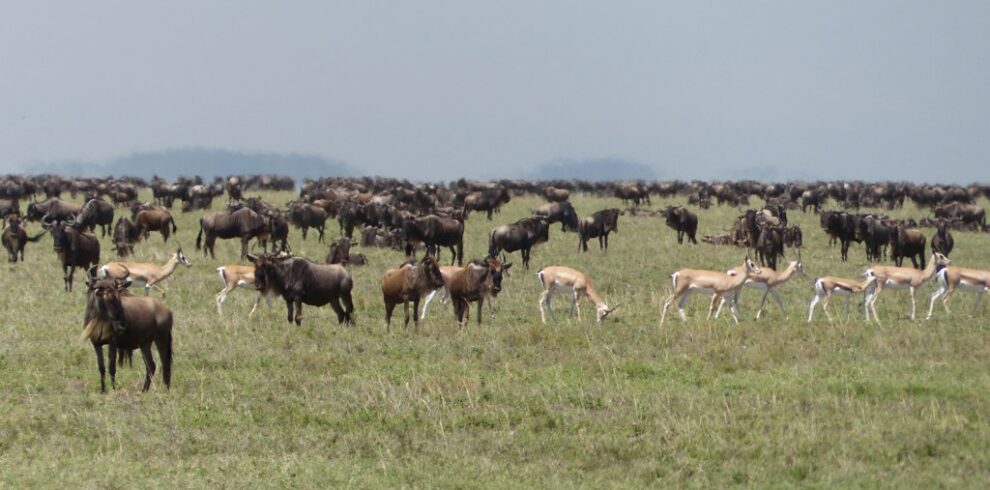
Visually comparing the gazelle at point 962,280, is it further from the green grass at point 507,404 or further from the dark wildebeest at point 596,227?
the dark wildebeest at point 596,227

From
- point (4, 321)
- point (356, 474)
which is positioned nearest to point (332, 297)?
point (4, 321)

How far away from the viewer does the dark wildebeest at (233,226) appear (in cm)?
3409

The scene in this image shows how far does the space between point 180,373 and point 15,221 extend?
18461 millimetres

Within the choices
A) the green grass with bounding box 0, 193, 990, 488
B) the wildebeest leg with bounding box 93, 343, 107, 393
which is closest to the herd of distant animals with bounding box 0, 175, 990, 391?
the wildebeest leg with bounding box 93, 343, 107, 393

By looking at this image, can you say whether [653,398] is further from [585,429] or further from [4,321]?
[4,321]

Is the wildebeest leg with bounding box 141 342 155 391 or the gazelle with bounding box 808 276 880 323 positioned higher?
the gazelle with bounding box 808 276 880 323

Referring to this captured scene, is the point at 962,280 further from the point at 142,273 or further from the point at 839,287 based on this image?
the point at 142,273

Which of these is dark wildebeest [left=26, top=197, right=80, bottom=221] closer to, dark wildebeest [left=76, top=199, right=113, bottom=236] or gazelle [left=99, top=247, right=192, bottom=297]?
dark wildebeest [left=76, top=199, right=113, bottom=236]

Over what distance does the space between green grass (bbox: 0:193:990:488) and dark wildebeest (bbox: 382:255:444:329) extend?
Answer: 613 mm

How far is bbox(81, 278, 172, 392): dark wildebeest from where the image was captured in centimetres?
1441

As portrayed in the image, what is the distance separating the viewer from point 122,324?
14.4 metres

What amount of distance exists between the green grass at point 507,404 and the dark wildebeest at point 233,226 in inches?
443

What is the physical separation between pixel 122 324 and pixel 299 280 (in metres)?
6.46

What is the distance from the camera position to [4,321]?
20.5m
